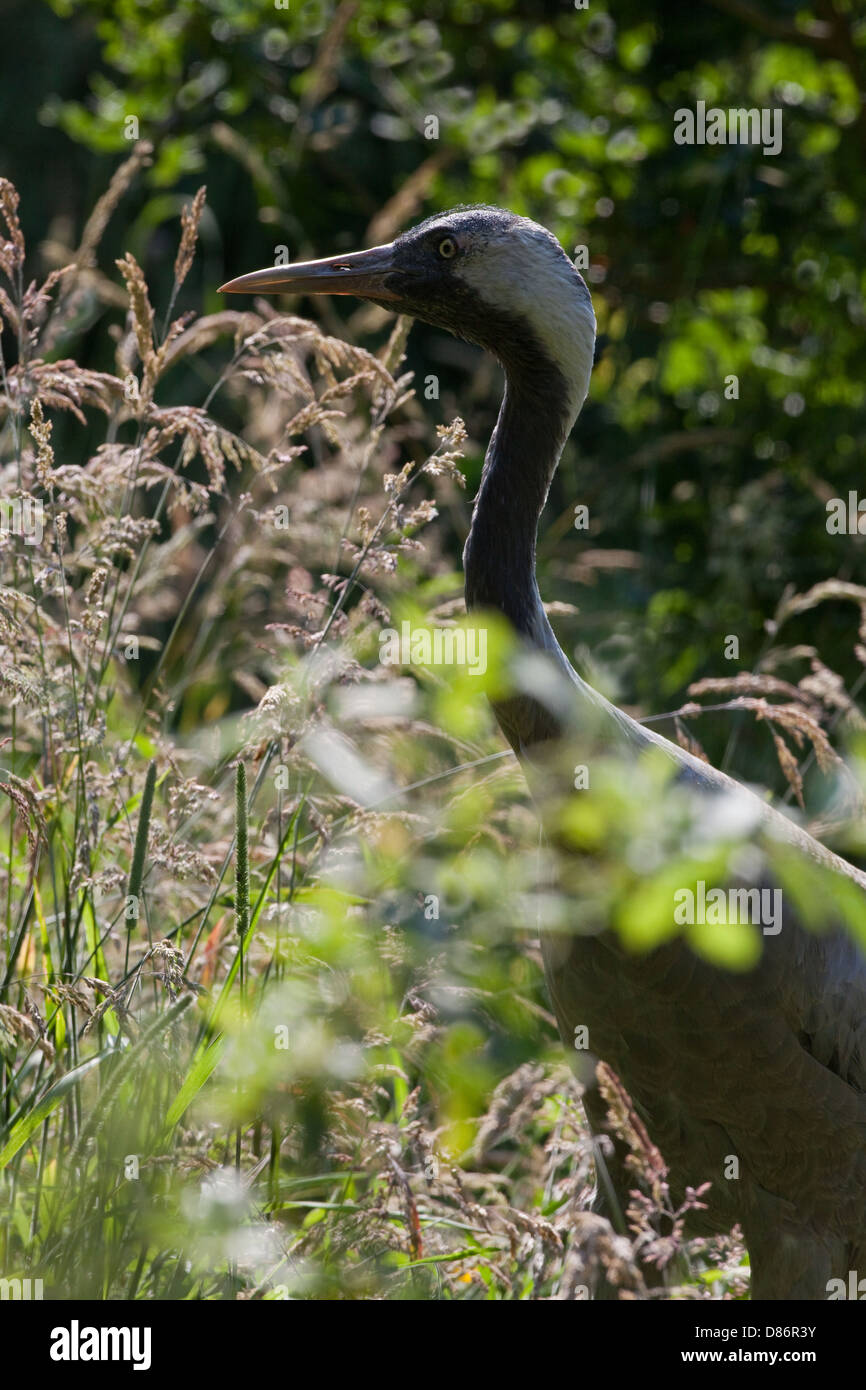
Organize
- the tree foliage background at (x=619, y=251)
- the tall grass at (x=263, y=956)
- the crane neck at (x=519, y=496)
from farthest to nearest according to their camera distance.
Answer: the tree foliage background at (x=619, y=251) → the crane neck at (x=519, y=496) → the tall grass at (x=263, y=956)

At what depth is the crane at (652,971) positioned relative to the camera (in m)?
2.38

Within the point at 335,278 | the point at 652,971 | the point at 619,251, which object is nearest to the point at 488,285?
the point at 335,278

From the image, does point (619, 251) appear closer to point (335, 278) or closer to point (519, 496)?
point (335, 278)

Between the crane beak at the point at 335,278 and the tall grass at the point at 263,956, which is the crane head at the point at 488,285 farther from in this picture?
the tall grass at the point at 263,956

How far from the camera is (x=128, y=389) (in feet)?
8.24

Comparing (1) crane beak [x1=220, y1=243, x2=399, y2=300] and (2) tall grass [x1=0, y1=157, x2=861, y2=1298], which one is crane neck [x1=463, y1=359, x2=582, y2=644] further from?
(1) crane beak [x1=220, y1=243, x2=399, y2=300]

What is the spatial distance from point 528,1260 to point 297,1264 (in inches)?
19.8

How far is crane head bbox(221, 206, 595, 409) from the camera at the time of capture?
2395mm

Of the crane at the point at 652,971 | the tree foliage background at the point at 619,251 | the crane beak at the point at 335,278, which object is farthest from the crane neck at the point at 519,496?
the tree foliage background at the point at 619,251

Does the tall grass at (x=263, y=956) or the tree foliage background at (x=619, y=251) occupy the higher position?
the tree foliage background at (x=619, y=251)

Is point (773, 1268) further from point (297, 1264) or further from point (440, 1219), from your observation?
point (297, 1264)

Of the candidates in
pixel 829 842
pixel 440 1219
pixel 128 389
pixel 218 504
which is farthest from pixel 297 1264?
pixel 218 504

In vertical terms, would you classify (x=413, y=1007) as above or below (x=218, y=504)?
below
